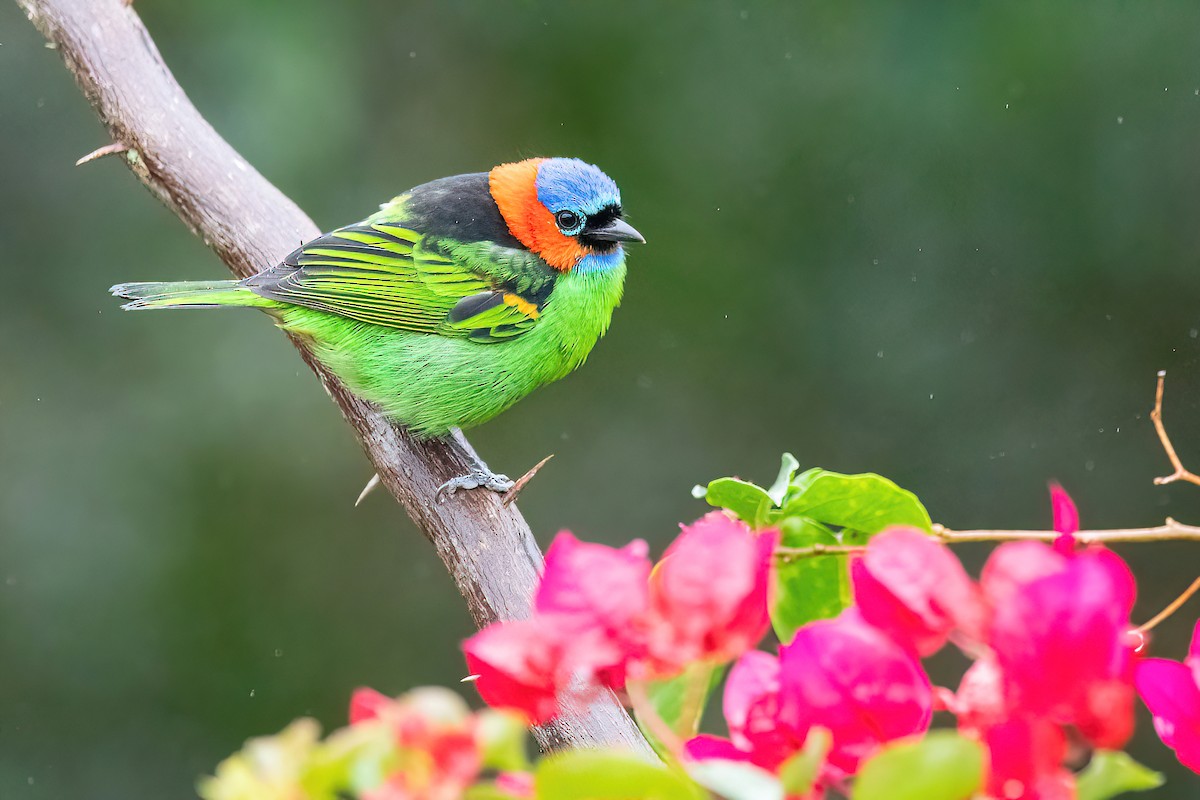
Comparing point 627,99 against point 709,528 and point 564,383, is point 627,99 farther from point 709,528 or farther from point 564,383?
point 709,528

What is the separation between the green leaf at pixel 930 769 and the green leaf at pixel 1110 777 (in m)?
0.09

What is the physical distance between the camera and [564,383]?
4633 millimetres

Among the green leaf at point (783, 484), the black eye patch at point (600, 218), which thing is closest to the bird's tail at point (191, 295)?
the black eye patch at point (600, 218)

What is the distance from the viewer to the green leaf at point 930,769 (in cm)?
60

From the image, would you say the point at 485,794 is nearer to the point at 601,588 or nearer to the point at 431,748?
the point at 431,748

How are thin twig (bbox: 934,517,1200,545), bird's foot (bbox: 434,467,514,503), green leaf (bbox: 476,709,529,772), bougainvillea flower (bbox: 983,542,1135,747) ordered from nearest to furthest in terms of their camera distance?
1. green leaf (bbox: 476,709,529,772)
2. bougainvillea flower (bbox: 983,542,1135,747)
3. thin twig (bbox: 934,517,1200,545)
4. bird's foot (bbox: 434,467,514,503)

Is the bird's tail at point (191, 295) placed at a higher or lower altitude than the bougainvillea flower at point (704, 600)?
A: higher

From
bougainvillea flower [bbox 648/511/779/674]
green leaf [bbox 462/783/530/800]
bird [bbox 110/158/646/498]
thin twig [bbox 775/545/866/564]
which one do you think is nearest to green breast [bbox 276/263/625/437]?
bird [bbox 110/158/646/498]

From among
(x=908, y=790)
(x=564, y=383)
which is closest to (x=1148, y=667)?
(x=908, y=790)

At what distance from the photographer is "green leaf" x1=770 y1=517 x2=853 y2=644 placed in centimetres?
106

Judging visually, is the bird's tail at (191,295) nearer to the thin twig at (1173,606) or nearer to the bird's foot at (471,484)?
the bird's foot at (471,484)

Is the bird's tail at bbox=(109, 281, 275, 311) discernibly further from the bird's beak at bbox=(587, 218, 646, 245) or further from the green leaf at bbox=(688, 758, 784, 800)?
the green leaf at bbox=(688, 758, 784, 800)

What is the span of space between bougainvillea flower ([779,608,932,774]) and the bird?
1882 millimetres

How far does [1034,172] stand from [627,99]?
4.40ft
